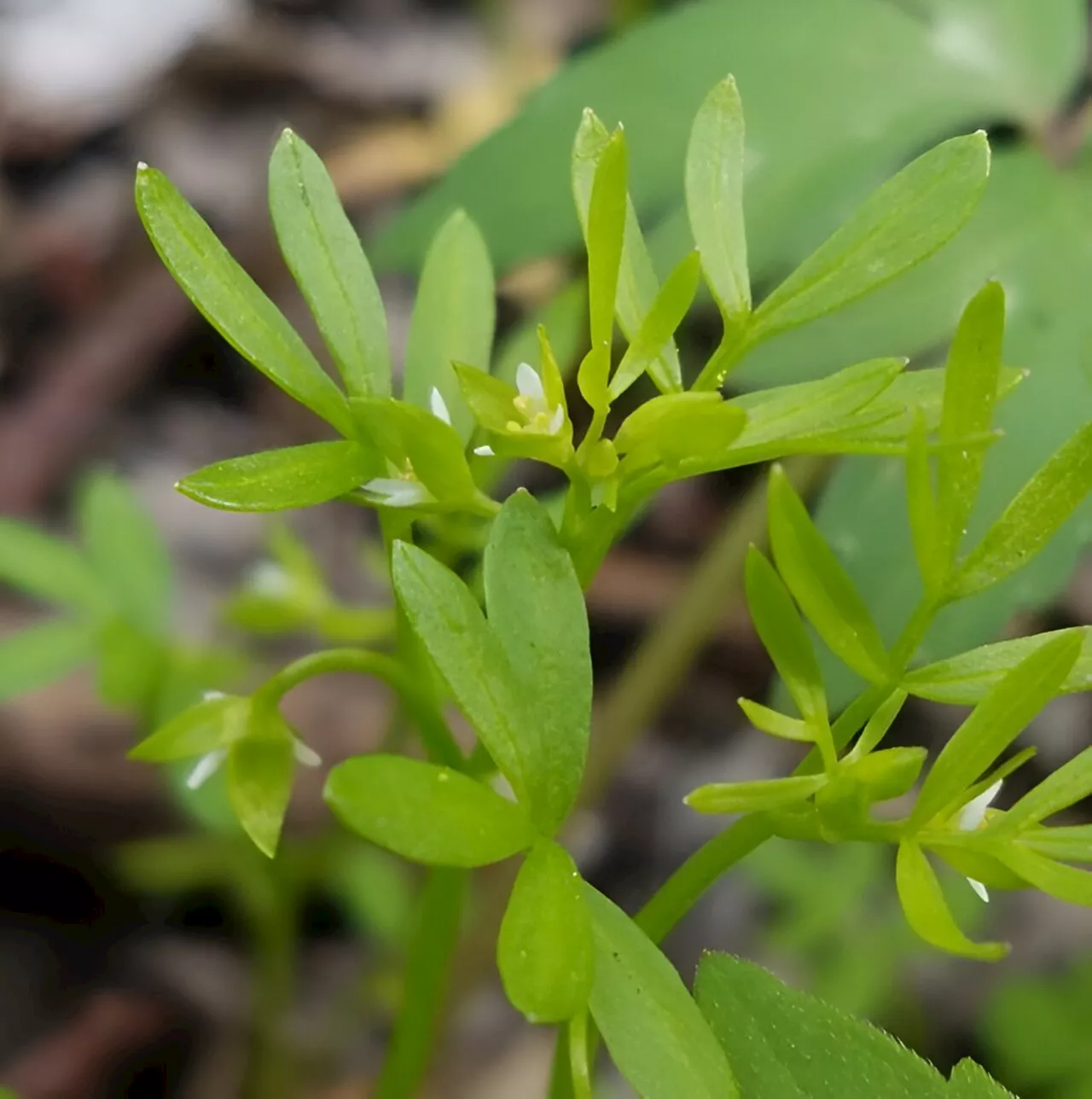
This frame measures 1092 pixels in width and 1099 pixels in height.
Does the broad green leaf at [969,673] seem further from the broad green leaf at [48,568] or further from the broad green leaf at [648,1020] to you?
the broad green leaf at [48,568]

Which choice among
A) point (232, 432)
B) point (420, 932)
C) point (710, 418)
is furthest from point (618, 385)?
point (232, 432)

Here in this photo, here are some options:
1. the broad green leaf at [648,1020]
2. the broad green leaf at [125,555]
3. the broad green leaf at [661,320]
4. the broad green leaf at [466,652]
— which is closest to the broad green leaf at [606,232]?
the broad green leaf at [661,320]

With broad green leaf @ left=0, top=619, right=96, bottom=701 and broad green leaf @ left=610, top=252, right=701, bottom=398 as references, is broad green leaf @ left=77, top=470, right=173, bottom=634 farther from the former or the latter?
broad green leaf @ left=610, top=252, right=701, bottom=398

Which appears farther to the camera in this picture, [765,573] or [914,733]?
[914,733]

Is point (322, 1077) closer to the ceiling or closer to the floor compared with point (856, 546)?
closer to the floor

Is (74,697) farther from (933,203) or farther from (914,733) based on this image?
(933,203)

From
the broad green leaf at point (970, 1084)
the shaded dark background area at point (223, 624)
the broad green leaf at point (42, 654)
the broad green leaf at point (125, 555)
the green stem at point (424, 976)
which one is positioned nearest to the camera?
the broad green leaf at point (970, 1084)

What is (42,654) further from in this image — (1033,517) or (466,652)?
(1033,517)
